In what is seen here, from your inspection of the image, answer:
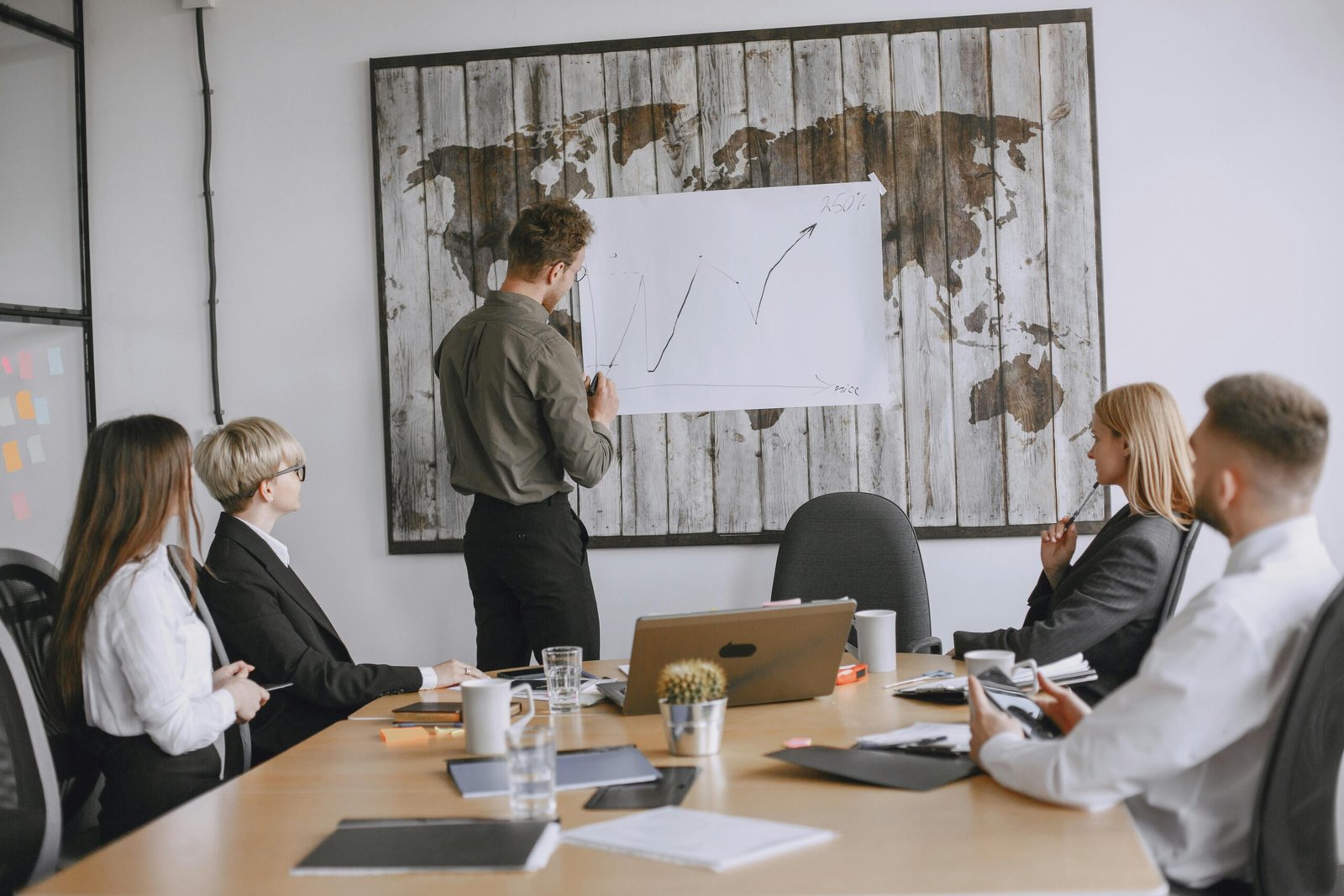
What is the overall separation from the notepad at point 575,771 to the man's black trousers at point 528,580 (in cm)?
121

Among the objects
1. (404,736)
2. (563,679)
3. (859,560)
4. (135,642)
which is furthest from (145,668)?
(859,560)

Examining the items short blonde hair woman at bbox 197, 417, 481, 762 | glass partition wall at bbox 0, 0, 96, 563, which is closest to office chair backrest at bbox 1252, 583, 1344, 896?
short blonde hair woman at bbox 197, 417, 481, 762

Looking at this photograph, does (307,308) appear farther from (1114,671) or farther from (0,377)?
(1114,671)

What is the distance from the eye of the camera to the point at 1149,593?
227 centimetres

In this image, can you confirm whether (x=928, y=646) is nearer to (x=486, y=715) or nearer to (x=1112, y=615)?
(x=1112, y=615)

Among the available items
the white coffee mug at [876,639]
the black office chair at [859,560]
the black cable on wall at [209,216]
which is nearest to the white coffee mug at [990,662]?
the white coffee mug at [876,639]

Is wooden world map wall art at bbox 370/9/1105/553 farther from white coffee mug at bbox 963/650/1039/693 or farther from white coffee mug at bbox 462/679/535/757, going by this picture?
white coffee mug at bbox 462/679/535/757

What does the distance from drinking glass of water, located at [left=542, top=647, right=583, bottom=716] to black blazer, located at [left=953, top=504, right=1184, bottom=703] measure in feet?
2.73

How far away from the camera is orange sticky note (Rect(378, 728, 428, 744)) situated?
179 centimetres

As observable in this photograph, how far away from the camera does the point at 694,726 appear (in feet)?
5.17

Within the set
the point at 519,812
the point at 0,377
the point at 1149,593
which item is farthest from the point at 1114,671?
the point at 0,377

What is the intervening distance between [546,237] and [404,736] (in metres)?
1.47

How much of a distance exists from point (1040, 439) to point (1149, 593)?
1.04 meters

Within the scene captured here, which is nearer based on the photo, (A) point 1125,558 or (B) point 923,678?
(B) point 923,678
